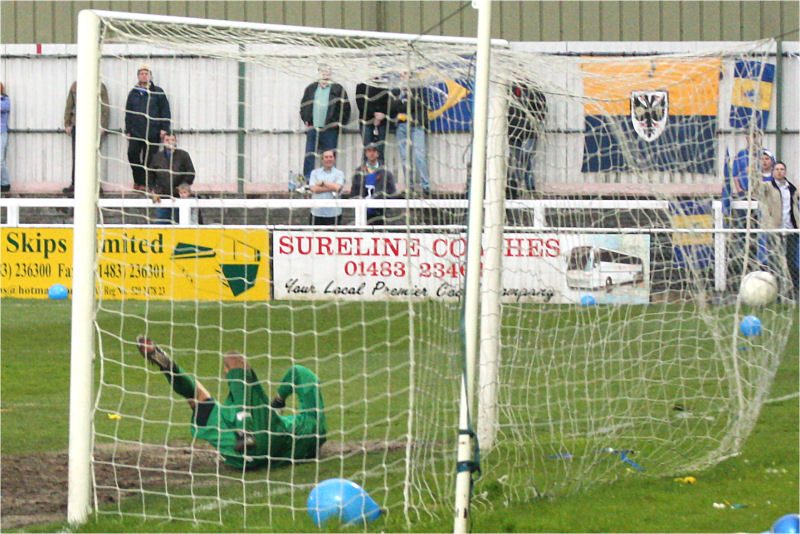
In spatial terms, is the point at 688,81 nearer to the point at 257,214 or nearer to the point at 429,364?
the point at 429,364

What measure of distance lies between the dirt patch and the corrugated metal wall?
14888 mm

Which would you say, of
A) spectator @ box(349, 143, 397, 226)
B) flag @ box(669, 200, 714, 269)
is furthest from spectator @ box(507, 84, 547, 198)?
spectator @ box(349, 143, 397, 226)

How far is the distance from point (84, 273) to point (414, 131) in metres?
2.01

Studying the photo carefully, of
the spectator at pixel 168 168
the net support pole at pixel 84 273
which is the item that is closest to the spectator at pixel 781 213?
the spectator at pixel 168 168

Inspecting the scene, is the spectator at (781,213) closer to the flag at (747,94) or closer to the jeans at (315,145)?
the flag at (747,94)

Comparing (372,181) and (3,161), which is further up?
(3,161)

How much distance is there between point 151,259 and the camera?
45.7 ft

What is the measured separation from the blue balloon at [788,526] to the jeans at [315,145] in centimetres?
527

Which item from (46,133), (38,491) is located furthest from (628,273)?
(46,133)

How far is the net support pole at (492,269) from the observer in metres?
6.42

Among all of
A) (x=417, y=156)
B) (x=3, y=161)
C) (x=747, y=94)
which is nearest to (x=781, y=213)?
(x=747, y=94)

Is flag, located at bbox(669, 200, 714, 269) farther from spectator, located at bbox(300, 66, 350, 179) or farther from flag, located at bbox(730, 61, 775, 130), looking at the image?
spectator, located at bbox(300, 66, 350, 179)

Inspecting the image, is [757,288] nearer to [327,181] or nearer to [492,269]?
[492,269]

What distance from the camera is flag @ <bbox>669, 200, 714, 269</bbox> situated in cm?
716
